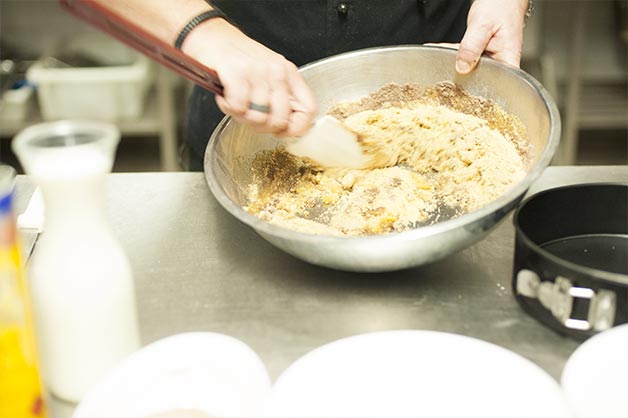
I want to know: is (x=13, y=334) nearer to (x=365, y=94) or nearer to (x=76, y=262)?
(x=76, y=262)

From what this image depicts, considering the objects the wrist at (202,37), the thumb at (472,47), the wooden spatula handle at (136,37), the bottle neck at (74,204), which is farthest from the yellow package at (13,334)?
the thumb at (472,47)

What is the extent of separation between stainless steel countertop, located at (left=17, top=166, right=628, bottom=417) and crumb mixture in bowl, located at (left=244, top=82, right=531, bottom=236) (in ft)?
0.22

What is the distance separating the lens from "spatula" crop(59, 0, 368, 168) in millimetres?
784

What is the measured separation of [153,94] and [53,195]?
212 cm

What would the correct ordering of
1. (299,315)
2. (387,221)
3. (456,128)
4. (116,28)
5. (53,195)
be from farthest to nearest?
(456,128) → (387,221) → (299,315) → (116,28) → (53,195)

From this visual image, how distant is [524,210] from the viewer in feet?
3.05

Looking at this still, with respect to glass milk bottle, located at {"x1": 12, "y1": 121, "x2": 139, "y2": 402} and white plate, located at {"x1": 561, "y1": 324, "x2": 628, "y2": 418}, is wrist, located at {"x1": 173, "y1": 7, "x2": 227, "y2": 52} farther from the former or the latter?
white plate, located at {"x1": 561, "y1": 324, "x2": 628, "y2": 418}

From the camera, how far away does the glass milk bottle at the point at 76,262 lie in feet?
2.23

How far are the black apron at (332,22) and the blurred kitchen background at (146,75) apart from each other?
3.67ft

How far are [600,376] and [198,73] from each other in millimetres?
558

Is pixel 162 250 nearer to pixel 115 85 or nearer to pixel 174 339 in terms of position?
pixel 174 339

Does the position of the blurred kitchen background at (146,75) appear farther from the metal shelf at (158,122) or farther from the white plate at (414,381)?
the white plate at (414,381)

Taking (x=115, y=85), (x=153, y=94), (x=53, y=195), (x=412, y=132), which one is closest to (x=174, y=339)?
(x=53, y=195)

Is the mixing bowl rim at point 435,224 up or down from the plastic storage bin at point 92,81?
up
